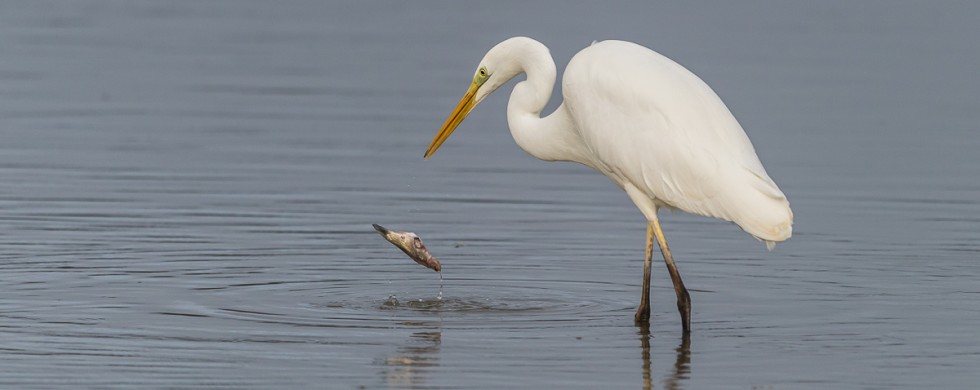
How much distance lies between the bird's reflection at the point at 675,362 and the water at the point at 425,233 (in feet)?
0.11

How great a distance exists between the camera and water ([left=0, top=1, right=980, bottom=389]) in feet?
31.8

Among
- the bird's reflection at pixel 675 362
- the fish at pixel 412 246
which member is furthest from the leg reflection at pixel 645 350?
the fish at pixel 412 246

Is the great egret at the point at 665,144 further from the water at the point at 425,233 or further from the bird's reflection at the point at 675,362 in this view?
the water at the point at 425,233

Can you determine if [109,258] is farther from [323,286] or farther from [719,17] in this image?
[719,17]

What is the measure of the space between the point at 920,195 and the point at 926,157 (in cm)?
195

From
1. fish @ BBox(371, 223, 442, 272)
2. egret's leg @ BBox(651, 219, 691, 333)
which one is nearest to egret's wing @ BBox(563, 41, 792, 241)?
egret's leg @ BBox(651, 219, 691, 333)

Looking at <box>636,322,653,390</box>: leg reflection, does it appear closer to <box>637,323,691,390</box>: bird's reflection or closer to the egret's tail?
<box>637,323,691,390</box>: bird's reflection

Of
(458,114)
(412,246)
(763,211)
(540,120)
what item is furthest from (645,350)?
(458,114)

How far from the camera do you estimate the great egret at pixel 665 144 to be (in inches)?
418

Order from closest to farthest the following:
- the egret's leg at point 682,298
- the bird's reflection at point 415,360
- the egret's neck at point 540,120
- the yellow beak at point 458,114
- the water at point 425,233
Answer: the bird's reflection at point 415,360
the water at point 425,233
the egret's leg at point 682,298
the egret's neck at point 540,120
the yellow beak at point 458,114

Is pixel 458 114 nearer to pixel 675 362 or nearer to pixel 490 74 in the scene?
pixel 490 74

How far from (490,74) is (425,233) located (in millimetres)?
1790

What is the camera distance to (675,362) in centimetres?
980

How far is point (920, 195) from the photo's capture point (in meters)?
15.8
